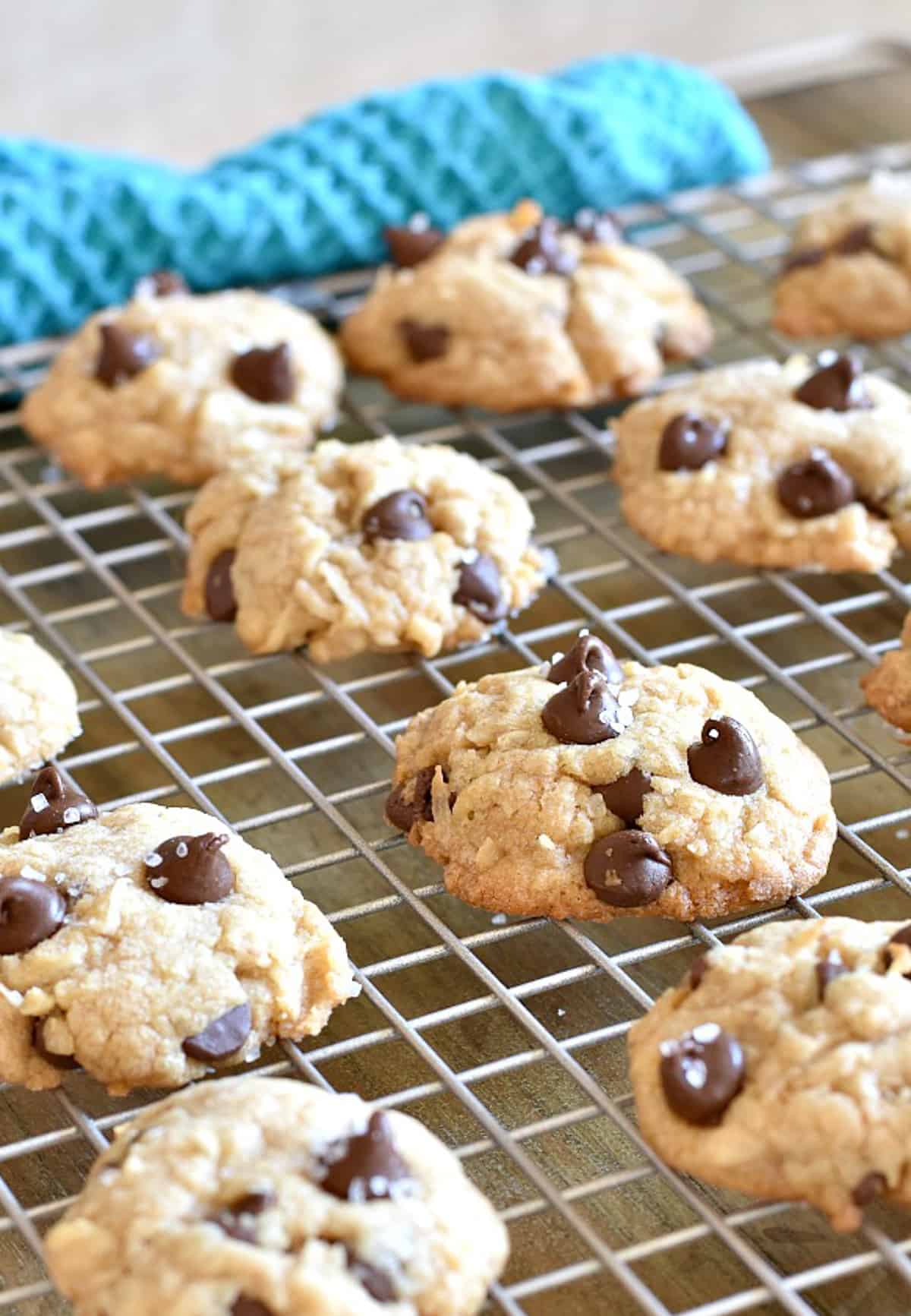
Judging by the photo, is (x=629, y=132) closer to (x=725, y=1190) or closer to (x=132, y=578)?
(x=132, y=578)

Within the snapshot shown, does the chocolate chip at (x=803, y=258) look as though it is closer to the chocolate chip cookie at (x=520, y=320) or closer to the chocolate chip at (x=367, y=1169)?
the chocolate chip cookie at (x=520, y=320)

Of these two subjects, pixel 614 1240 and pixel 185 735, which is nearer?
pixel 614 1240

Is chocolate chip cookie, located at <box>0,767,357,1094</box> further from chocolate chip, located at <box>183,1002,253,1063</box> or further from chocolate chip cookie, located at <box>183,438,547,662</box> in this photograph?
chocolate chip cookie, located at <box>183,438,547,662</box>

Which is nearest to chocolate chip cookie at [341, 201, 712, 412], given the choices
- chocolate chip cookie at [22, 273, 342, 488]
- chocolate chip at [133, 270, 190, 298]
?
chocolate chip cookie at [22, 273, 342, 488]

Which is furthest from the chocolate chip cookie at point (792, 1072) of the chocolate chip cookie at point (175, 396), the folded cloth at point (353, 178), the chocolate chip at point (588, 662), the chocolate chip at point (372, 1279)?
the folded cloth at point (353, 178)

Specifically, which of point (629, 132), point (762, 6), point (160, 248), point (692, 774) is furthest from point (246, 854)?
point (762, 6)

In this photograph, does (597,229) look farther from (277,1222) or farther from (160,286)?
(277,1222)

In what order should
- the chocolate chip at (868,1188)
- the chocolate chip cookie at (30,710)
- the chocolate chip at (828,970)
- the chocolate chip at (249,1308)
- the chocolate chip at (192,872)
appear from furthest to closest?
the chocolate chip cookie at (30,710), the chocolate chip at (192,872), the chocolate chip at (828,970), the chocolate chip at (868,1188), the chocolate chip at (249,1308)
